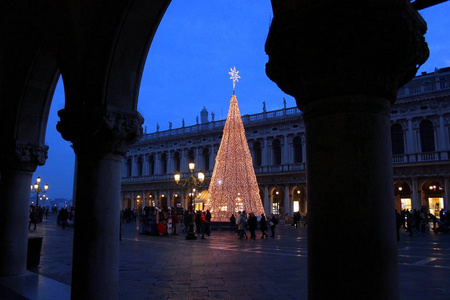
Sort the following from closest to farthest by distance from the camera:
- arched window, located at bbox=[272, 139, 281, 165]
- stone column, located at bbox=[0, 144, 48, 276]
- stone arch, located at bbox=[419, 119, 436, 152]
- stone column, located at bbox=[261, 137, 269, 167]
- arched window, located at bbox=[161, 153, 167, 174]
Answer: stone column, located at bbox=[0, 144, 48, 276]
stone arch, located at bbox=[419, 119, 436, 152]
arched window, located at bbox=[272, 139, 281, 165]
stone column, located at bbox=[261, 137, 269, 167]
arched window, located at bbox=[161, 153, 167, 174]

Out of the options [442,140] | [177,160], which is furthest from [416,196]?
[177,160]

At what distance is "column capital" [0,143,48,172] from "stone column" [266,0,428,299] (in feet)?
21.3

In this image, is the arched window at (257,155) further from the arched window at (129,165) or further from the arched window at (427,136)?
the arched window at (129,165)

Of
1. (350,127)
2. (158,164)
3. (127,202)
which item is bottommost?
(127,202)

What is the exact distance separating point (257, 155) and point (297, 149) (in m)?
4.96

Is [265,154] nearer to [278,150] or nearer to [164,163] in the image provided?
[278,150]

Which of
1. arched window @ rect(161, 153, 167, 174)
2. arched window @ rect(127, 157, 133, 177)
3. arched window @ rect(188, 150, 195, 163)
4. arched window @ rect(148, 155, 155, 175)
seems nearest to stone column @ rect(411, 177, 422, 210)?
arched window @ rect(188, 150, 195, 163)

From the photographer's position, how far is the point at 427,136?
31328 mm

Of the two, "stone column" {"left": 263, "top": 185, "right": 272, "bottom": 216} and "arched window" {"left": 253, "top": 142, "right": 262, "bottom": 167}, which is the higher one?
"arched window" {"left": 253, "top": 142, "right": 262, "bottom": 167}

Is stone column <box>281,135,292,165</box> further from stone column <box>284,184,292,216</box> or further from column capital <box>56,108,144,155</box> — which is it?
column capital <box>56,108,144,155</box>

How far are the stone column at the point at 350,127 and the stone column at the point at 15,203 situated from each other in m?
6.56

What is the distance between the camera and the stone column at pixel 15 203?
7371mm

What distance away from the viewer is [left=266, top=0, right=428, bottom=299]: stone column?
95.1 inches

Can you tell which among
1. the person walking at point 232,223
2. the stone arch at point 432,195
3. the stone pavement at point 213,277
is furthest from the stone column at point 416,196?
the stone pavement at point 213,277
